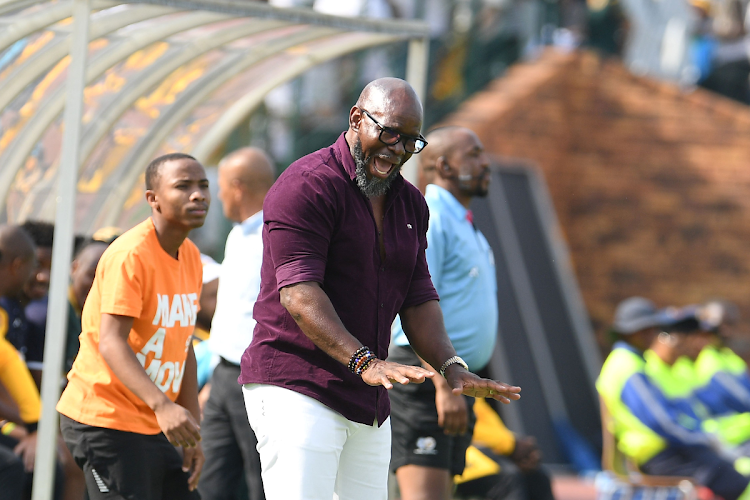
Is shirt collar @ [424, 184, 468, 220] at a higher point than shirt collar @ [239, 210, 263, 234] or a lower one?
higher

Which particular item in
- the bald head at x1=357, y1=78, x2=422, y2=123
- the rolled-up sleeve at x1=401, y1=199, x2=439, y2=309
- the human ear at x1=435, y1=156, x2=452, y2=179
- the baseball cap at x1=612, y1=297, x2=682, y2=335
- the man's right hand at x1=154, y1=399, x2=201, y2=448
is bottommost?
the baseball cap at x1=612, y1=297, x2=682, y2=335

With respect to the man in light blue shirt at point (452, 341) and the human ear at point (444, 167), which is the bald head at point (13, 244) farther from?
the human ear at point (444, 167)

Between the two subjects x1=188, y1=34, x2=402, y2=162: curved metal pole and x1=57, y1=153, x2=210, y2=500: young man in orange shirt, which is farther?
x1=188, y1=34, x2=402, y2=162: curved metal pole

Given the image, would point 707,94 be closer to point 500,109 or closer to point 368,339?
point 500,109

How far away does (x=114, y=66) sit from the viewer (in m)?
5.45

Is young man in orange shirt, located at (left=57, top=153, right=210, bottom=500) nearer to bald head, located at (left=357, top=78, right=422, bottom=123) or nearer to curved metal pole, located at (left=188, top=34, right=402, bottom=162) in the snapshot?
bald head, located at (left=357, top=78, right=422, bottom=123)

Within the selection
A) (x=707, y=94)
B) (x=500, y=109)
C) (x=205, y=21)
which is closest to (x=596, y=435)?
(x=500, y=109)

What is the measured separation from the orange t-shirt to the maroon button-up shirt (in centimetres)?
72

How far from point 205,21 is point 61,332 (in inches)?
66.0

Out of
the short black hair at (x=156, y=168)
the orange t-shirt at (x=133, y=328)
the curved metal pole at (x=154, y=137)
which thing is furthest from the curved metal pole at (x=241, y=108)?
the orange t-shirt at (x=133, y=328)

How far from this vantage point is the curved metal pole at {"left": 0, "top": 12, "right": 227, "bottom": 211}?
16.8 ft

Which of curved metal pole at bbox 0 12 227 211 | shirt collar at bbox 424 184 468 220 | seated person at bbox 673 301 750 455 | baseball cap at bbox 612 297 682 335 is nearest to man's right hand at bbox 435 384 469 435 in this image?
shirt collar at bbox 424 184 468 220

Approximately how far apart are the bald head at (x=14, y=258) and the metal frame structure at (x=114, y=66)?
327mm

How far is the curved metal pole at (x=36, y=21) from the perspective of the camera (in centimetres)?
459
